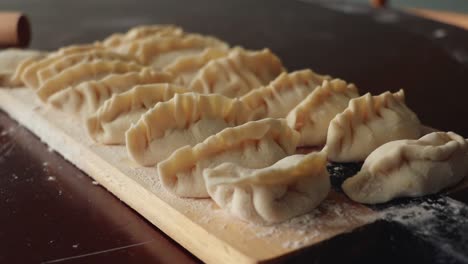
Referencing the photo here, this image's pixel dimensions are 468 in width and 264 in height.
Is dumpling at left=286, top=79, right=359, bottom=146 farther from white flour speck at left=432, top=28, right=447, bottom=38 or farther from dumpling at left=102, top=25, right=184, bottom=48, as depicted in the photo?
white flour speck at left=432, top=28, right=447, bottom=38

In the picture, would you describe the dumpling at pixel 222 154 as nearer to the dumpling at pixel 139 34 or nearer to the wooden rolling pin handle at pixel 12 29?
the dumpling at pixel 139 34

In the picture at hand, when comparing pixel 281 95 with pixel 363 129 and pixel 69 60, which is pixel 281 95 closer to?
pixel 363 129

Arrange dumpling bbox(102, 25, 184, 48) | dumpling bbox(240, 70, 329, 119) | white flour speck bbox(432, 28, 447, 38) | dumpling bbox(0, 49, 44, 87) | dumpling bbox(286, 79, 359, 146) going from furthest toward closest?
white flour speck bbox(432, 28, 447, 38), dumpling bbox(102, 25, 184, 48), dumpling bbox(0, 49, 44, 87), dumpling bbox(240, 70, 329, 119), dumpling bbox(286, 79, 359, 146)

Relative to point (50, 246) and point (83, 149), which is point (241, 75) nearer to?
point (83, 149)

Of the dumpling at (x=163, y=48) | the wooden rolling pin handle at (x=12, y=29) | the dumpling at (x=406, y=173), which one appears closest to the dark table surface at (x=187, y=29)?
the dumpling at (x=406, y=173)

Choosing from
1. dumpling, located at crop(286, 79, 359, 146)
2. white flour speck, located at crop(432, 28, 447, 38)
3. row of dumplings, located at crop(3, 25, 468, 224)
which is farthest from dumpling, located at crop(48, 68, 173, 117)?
white flour speck, located at crop(432, 28, 447, 38)

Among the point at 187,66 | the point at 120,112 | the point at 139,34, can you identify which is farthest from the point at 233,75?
the point at 139,34
